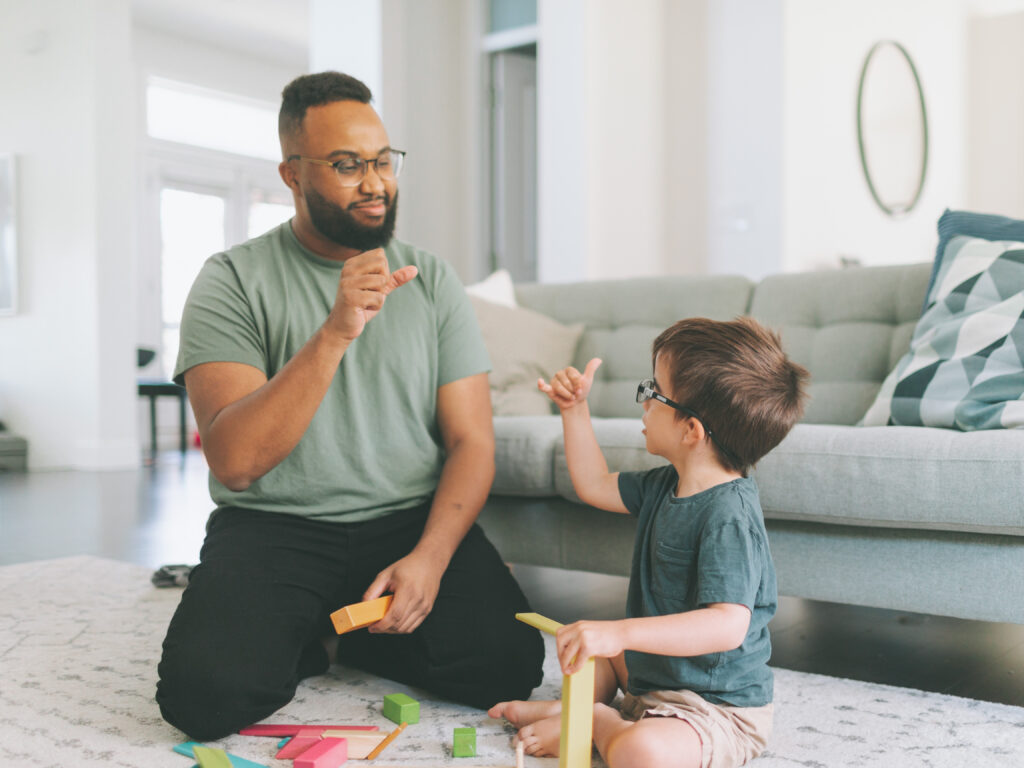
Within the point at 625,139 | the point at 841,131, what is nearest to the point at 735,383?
the point at 625,139

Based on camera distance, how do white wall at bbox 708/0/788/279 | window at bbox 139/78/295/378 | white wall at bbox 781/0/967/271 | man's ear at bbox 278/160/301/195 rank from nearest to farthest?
man's ear at bbox 278/160/301/195
white wall at bbox 708/0/788/279
white wall at bbox 781/0/967/271
window at bbox 139/78/295/378

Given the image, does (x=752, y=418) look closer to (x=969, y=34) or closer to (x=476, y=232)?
(x=476, y=232)

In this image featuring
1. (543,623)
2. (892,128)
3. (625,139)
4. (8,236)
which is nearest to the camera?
(543,623)

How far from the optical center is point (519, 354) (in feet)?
8.32

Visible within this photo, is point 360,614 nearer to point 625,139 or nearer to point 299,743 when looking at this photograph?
point 299,743

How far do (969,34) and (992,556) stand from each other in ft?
20.1

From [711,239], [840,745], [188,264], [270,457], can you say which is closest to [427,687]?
[270,457]

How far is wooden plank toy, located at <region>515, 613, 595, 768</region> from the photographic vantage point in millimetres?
1130

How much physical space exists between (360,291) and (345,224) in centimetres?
35

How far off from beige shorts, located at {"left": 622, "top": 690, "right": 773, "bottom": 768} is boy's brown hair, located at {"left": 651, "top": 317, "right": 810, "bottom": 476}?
12.6 inches

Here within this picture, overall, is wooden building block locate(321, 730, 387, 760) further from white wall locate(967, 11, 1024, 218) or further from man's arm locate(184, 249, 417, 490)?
white wall locate(967, 11, 1024, 218)

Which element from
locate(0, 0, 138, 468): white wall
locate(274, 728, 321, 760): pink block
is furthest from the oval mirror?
locate(274, 728, 321, 760): pink block

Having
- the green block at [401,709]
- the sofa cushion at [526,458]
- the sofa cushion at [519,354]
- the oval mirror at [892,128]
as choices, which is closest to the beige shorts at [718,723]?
the green block at [401,709]

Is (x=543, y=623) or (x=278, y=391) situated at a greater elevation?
(x=278, y=391)
